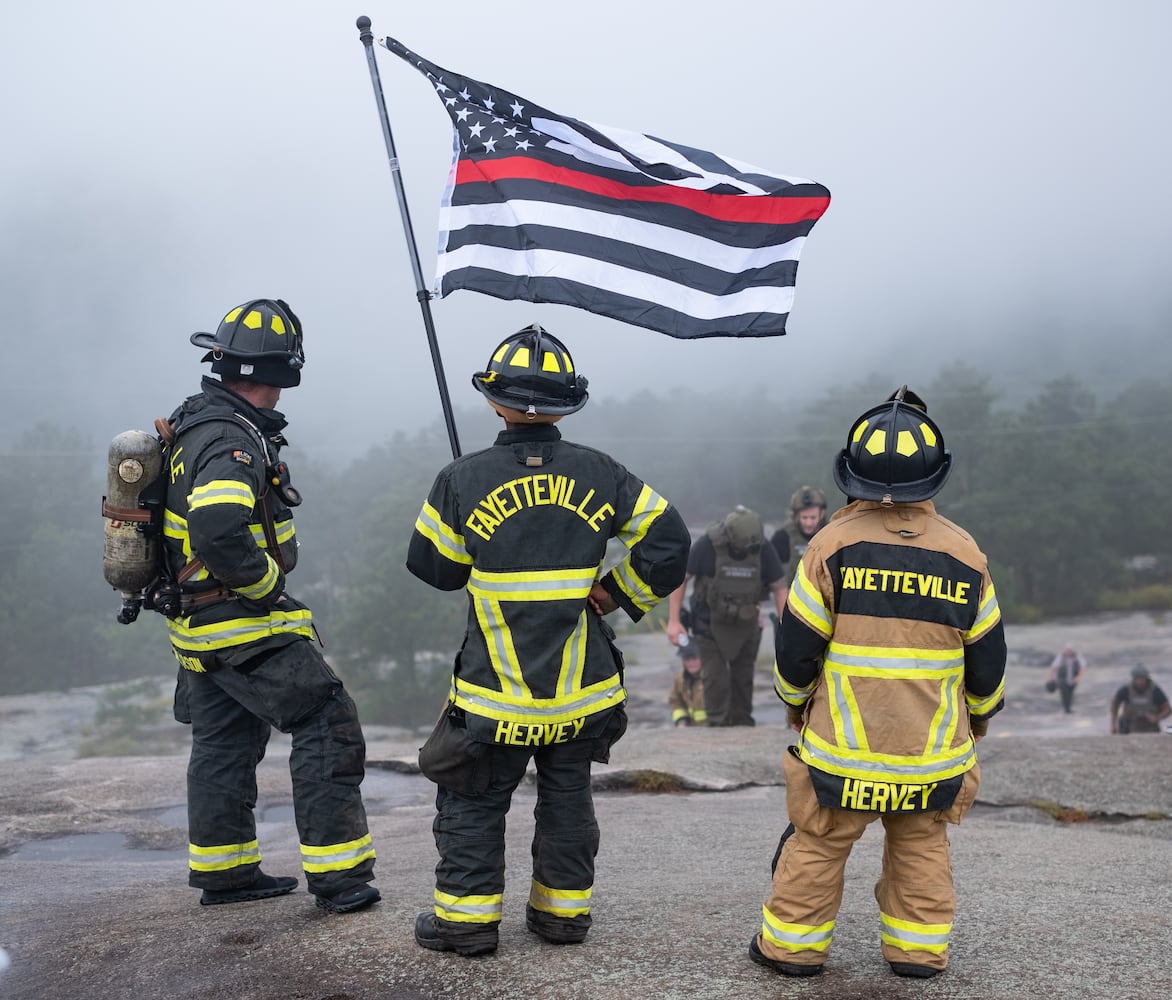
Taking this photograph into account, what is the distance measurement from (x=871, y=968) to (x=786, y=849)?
45 centimetres

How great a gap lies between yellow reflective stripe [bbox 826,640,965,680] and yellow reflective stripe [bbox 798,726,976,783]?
226 millimetres

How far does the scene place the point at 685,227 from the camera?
5.12 metres

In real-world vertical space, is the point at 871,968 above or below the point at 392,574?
above

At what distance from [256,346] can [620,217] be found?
1654 mm

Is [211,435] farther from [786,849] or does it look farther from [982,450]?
[982,450]

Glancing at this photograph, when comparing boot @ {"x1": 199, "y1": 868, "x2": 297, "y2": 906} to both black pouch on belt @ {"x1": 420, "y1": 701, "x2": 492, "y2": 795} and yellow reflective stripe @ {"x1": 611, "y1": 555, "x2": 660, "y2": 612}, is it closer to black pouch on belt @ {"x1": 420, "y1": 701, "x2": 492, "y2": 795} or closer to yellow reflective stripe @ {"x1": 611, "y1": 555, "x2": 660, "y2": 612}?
black pouch on belt @ {"x1": 420, "y1": 701, "x2": 492, "y2": 795}

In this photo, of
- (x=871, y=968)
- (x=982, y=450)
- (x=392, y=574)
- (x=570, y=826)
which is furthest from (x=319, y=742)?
(x=982, y=450)

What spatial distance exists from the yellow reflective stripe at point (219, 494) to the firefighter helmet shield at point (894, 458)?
201 cm

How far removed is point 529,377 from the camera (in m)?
3.75

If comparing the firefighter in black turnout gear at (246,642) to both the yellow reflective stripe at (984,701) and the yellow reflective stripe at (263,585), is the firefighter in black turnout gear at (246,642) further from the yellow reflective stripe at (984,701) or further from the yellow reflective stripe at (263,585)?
the yellow reflective stripe at (984,701)

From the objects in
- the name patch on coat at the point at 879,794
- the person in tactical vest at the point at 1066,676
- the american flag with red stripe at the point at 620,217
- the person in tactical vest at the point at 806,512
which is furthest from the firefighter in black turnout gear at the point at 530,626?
the person in tactical vest at the point at 1066,676

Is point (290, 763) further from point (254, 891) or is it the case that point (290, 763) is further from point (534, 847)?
point (534, 847)

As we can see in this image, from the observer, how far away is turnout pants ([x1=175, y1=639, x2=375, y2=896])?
413cm

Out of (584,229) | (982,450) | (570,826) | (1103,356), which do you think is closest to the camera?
(570,826)
